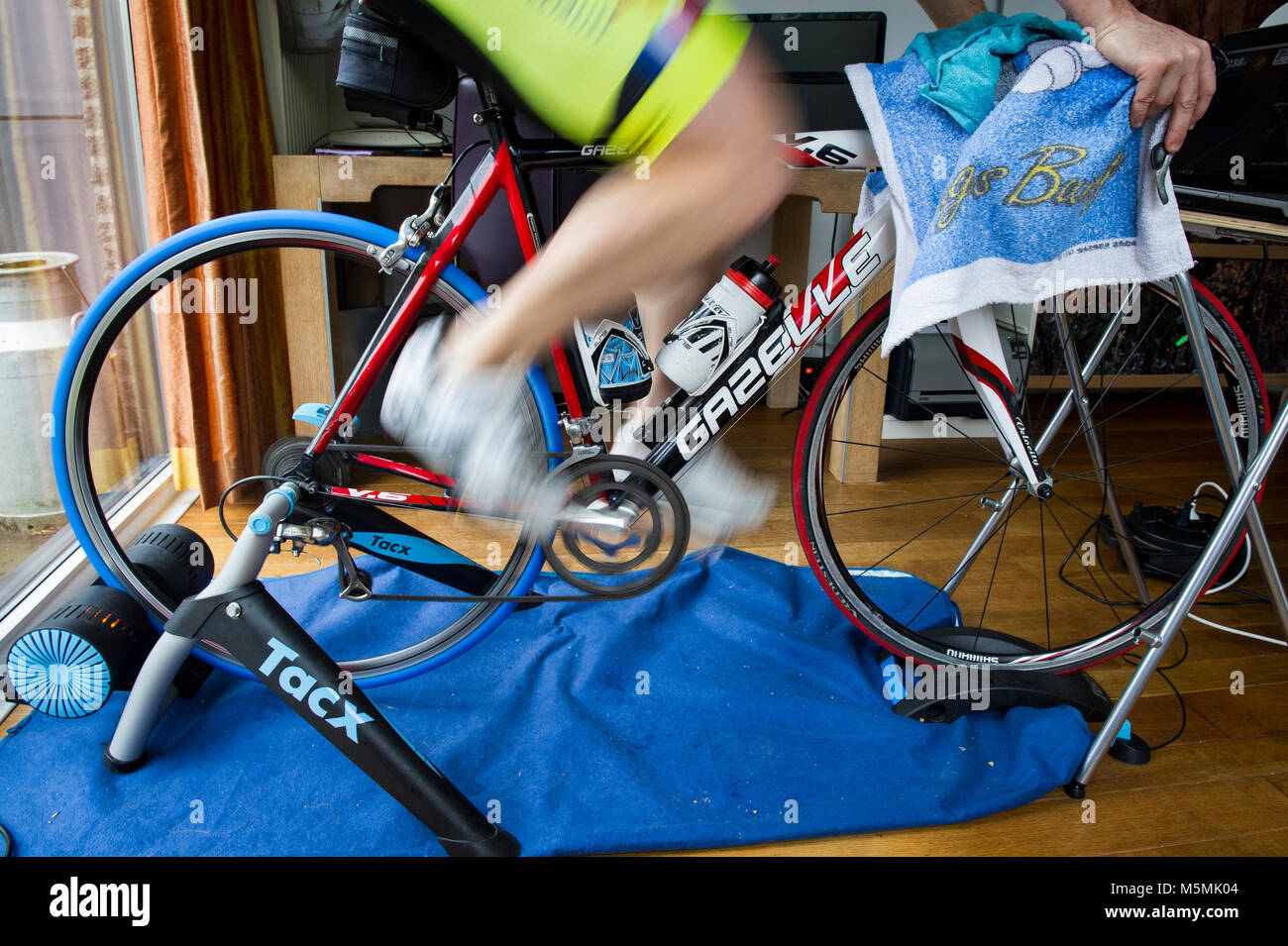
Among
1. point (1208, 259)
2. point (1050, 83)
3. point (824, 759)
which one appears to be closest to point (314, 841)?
point (824, 759)

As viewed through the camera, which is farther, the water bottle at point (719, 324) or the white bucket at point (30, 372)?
the white bucket at point (30, 372)

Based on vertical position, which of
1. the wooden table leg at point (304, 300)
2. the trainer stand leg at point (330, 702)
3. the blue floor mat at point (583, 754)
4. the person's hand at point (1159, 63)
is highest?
the person's hand at point (1159, 63)

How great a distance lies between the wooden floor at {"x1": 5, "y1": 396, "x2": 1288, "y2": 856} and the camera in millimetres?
997

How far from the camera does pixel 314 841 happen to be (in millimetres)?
937

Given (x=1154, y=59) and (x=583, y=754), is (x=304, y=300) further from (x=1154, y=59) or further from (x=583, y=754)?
(x=1154, y=59)

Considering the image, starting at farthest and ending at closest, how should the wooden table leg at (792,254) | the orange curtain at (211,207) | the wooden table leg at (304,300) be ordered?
the wooden table leg at (792,254)
the wooden table leg at (304,300)
the orange curtain at (211,207)

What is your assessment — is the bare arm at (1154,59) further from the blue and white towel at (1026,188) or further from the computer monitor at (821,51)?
the computer monitor at (821,51)

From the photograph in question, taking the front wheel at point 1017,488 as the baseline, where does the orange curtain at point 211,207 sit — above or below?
above

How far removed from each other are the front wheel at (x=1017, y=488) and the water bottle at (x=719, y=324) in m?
0.17

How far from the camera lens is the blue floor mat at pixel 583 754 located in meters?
0.96

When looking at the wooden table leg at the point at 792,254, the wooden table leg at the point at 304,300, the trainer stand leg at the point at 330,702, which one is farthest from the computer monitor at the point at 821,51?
the trainer stand leg at the point at 330,702

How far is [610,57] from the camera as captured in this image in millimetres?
884
